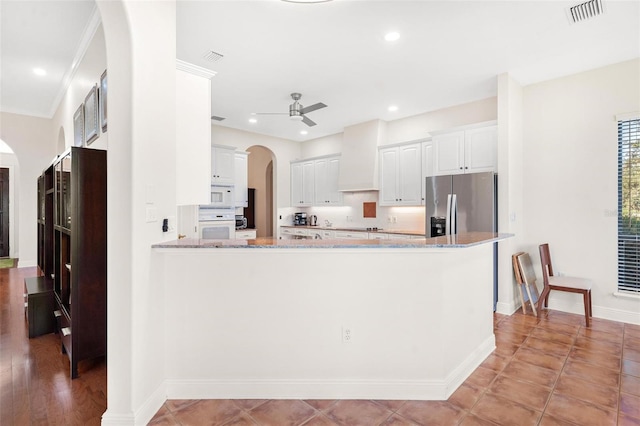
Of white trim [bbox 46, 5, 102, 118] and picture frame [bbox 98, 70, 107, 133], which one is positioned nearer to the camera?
picture frame [bbox 98, 70, 107, 133]

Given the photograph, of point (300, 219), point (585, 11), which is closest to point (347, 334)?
point (585, 11)

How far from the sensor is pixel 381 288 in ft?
7.23

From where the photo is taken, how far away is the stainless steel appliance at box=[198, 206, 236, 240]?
5.55m

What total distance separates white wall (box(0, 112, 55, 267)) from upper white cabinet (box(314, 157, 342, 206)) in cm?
538

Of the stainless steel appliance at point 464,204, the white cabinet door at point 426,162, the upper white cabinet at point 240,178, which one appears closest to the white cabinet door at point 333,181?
the upper white cabinet at point 240,178

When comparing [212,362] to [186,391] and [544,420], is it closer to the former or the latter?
[186,391]

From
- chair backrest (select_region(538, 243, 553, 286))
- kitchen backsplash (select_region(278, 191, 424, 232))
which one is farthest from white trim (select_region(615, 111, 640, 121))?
kitchen backsplash (select_region(278, 191, 424, 232))

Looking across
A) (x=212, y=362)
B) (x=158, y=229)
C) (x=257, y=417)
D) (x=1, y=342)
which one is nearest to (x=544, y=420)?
(x=257, y=417)

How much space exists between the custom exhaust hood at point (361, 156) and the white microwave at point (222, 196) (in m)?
2.18

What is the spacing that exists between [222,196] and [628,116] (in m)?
5.89

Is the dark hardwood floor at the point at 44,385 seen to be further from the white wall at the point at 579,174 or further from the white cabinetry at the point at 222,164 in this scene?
the white wall at the point at 579,174

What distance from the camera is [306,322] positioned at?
221 centimetres

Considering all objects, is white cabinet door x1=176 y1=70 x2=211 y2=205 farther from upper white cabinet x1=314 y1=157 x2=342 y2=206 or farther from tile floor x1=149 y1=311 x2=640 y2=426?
upper white cabinet x1=314 y1=157 x2=342 y2=206

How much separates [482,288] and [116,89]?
3136 mm
